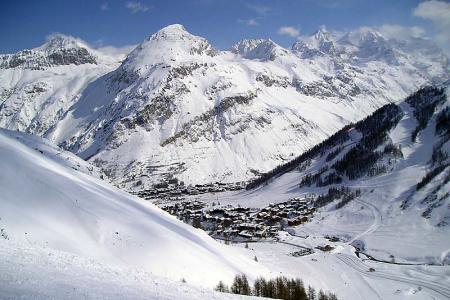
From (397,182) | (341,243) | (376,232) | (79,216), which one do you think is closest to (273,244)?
(341,243)

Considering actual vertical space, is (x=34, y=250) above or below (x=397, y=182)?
below

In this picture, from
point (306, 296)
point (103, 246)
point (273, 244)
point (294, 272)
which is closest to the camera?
point (103, 246)

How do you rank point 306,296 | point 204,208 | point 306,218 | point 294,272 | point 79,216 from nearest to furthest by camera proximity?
point 79,216
point 306,296
point 294,272
point 306,218
point 204,208

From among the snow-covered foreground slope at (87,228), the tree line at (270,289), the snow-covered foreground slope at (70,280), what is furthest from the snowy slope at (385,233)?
the snow-covered foreground slope at (70,280)

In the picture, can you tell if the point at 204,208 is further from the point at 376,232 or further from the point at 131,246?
the point at 131,246

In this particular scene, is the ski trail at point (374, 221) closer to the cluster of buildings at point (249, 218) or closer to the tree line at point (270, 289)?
the cluster of buildings at point (249, 218)
